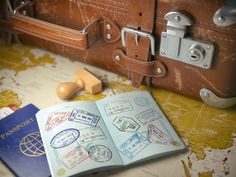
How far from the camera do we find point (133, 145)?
0.64 m

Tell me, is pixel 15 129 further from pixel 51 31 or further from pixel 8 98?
pixel 51 31

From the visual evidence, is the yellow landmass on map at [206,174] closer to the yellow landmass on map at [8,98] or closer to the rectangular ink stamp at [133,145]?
the rectangular ink stamp at [133,145]

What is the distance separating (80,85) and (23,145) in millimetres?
200

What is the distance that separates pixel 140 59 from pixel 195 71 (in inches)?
4.8

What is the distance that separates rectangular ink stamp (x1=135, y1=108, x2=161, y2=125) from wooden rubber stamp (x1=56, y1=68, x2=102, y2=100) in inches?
4.9

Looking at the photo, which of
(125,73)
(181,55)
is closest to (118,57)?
(125,73)

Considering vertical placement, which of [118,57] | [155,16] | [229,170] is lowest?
[229,170]

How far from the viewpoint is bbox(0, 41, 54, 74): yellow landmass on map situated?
848 millimetres

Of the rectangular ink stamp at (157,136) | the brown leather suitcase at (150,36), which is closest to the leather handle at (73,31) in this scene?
the brown leather suitcase at (150,36)

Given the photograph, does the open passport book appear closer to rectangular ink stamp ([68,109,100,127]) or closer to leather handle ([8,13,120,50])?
rectangular ink stamp ([68,109,100,127])

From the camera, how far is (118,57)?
0.78 m

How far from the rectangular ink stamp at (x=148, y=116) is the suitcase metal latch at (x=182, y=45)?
121mm

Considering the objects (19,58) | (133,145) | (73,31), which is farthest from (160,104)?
(19,58)

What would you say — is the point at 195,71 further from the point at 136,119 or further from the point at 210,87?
the point at 136,119
